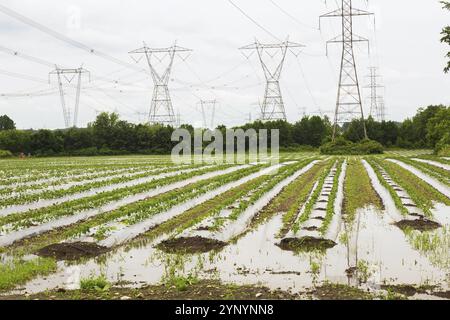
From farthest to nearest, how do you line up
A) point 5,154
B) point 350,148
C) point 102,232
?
point 5,154, point 350,148, point 102,232

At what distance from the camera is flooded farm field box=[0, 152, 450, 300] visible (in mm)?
9250

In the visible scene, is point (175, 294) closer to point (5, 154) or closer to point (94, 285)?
point (94, 285)

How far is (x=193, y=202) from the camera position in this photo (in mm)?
20656

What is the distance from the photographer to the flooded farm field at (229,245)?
30.3ft

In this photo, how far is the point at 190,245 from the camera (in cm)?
1270

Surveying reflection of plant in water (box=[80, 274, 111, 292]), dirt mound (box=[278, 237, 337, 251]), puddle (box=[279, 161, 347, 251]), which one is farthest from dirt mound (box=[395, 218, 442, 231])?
reflection of plant in water (box=[80, 274, 111, 292])

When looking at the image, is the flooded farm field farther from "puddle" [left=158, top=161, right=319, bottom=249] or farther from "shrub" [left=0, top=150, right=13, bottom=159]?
"shrub" [left=0, top=150, right=13, bottom=159]

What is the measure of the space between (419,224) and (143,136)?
7371 cm

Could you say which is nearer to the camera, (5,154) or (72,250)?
(72,250)

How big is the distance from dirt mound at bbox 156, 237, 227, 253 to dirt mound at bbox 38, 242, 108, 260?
1.48 meters

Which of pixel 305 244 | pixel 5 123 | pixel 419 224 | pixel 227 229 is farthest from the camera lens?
pixel 5 123

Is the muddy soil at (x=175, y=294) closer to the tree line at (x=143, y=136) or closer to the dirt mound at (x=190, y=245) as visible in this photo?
the dirt mound at (x=190, y=245)

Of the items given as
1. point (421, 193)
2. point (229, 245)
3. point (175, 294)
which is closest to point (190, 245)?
point (229, 245)
